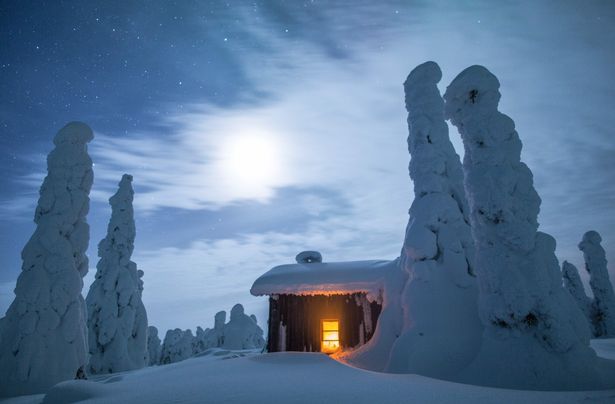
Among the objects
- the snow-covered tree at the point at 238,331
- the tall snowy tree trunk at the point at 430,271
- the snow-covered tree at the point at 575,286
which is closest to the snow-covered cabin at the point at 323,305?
the tall snowy tree trunk at the point at 430,271

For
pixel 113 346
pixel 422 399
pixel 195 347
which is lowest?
pixel 195 347

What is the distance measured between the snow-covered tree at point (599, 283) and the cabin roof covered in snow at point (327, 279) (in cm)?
1998

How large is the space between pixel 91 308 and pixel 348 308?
1659cm

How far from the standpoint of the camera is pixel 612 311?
77.4 ft

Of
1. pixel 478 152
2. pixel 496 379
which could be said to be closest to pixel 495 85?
pixel 478 152

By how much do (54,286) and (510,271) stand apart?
48.7 ft

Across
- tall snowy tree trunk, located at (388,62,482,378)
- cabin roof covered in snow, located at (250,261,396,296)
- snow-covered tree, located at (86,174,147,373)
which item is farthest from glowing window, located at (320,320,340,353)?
snow-covered tree, located at (86,174,147,373)

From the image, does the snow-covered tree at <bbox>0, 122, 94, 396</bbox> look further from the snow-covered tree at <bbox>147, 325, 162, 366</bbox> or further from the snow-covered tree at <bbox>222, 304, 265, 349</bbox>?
the snow-covered tree at <bbox>147, 325, 162, 366</bbox>

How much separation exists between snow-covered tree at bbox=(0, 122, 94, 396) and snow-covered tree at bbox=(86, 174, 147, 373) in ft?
29.5

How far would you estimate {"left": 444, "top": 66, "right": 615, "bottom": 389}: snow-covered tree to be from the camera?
22.8 ft

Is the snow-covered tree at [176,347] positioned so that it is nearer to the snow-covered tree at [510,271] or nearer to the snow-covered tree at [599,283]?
→ the snow-covered tree at [510,271]

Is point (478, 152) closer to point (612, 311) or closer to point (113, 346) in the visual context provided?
point (113, 346)

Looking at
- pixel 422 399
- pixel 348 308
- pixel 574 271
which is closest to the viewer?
pixel 422 399

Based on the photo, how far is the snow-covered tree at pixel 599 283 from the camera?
77.6 ft
